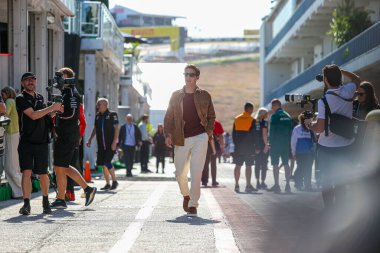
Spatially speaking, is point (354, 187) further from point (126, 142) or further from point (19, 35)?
point (126, 142)

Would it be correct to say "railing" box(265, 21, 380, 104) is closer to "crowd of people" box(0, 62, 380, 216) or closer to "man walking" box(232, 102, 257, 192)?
"man walking" box(232, 102, 257, 192)

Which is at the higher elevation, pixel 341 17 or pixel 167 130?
pixel 341 17

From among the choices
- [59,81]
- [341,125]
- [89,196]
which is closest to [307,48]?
[89,196]

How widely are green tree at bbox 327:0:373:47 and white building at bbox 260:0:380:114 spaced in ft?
1.42

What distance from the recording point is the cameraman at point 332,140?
10.0 m

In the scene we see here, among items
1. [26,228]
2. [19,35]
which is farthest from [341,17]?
[26,228]

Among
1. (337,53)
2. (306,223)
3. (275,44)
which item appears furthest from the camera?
(275,44)

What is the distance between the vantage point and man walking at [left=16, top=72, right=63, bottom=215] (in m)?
12.2

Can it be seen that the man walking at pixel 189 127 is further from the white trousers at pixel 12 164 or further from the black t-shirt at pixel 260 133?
the black t-shirt at pixel 260 133

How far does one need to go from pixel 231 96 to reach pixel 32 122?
13165 cm

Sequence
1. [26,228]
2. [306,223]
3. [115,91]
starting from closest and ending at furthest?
1. [26,228]
2. [306,223]
3. [115,91]

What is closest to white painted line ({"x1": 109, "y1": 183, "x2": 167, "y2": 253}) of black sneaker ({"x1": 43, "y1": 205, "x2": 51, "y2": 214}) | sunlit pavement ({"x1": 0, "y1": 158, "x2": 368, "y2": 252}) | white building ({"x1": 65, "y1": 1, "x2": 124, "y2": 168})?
sunlit pavement ({"x1": 0, "y1": 158, "x2": 368, "y2": 252})

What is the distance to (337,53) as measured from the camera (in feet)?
107

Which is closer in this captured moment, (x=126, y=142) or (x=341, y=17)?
(x=126, y=142)
